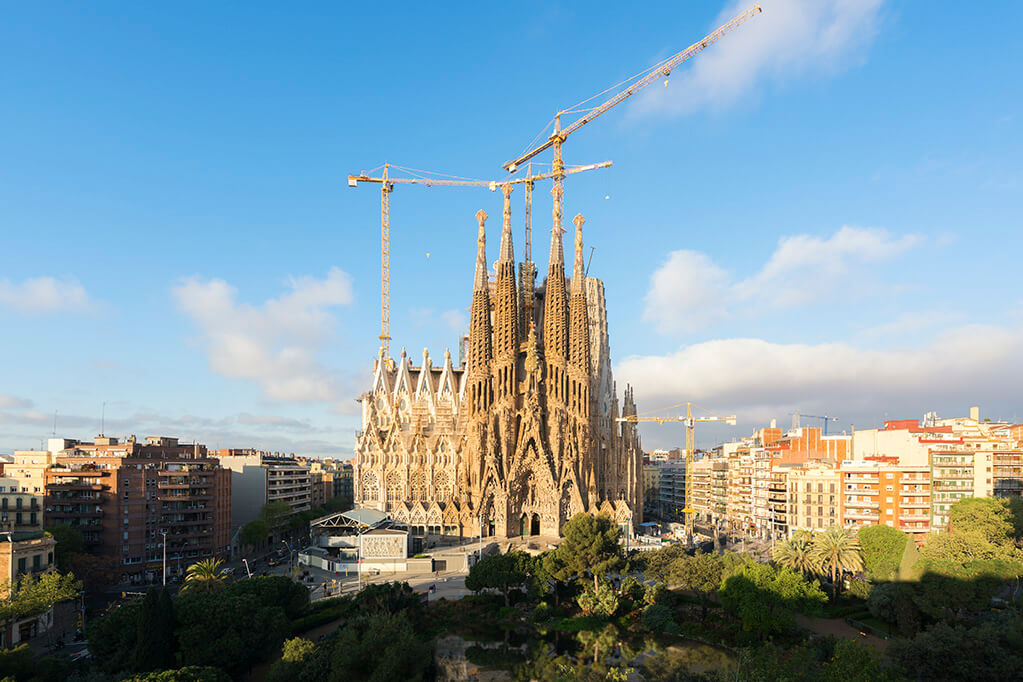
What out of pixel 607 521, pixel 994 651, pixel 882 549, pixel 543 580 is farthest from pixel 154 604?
pixel 882 549

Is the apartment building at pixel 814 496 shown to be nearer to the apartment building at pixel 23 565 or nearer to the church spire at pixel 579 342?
the church spire at pixel 579 342

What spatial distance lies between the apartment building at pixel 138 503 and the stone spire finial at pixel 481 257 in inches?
1304

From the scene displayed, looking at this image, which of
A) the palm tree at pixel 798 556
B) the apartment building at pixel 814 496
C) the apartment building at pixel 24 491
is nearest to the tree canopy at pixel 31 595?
the apartment building at pixel 24 491

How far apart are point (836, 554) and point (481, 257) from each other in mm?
49737

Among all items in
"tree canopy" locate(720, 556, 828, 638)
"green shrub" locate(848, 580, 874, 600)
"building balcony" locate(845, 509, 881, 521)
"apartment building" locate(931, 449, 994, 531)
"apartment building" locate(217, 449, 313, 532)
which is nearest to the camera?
"tree canopy" locate(720, 556, 828, 638)

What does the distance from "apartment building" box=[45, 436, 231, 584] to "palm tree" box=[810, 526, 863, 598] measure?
48382mm

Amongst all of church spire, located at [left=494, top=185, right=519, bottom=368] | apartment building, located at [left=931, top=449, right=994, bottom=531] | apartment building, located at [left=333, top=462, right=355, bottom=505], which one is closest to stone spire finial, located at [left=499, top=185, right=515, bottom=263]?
church spire, located at [left=494, top=185, right=519, bottom=368]

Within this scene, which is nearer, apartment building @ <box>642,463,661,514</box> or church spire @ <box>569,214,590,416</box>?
church spire @ <box>569,214,590,416</box>

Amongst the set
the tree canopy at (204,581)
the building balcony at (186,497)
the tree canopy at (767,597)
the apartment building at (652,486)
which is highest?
the building balcony at (186,497)

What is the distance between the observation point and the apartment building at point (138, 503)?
57.8 meters

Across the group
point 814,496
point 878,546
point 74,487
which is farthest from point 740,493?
point 74,487

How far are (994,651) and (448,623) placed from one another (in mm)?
27013

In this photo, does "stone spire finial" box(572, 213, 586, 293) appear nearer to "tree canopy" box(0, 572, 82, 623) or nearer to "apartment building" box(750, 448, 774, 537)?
"apartment building" box(750, 448, 774, 537)

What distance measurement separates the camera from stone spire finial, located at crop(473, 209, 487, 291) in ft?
271
